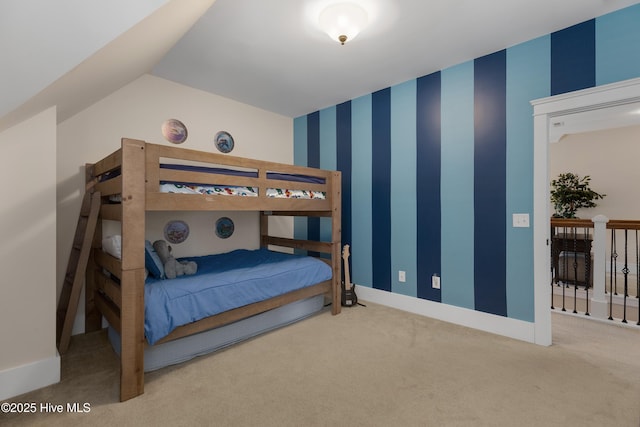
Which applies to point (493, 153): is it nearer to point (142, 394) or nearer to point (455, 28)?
point (455, 28)

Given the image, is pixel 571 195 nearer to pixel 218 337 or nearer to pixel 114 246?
pixel 218 337

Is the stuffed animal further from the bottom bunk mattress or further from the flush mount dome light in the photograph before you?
the flush mount dome light

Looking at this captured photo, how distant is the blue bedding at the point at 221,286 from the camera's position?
1792 millimetres

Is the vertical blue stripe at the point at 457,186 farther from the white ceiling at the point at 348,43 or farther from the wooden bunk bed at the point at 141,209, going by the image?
the wooden bunk bed at the point at 141,209

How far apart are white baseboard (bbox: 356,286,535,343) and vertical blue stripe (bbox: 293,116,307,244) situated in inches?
47.4

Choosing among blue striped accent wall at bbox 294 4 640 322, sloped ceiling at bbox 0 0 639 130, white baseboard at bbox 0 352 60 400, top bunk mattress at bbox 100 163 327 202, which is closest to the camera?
sloped ceiling at bbox 0 0 639 130

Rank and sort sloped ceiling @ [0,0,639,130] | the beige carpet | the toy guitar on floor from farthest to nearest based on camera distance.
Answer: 1. the toy guitar on floor
2. the beige carpet
3. sloped ceiling @ [0,0,639,130]

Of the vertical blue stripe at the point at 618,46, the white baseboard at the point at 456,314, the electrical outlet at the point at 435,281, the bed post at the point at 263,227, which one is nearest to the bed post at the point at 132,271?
the bed post at the point at 263,227

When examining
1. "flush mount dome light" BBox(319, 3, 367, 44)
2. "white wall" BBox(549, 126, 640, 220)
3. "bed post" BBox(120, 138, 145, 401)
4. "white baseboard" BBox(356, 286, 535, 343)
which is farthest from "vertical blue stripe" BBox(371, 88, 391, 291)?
"white wall" BBox(549, 126, 640, 220)

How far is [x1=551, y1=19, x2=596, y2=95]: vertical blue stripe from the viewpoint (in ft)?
6.81

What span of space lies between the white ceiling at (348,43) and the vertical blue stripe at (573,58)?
0.08 metres

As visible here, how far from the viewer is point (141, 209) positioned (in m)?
1.69

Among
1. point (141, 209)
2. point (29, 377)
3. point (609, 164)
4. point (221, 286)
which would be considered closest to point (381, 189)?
point (221, 286)

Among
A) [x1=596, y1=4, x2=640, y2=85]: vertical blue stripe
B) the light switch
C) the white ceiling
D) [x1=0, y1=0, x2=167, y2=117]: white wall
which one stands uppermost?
the white ceiling
